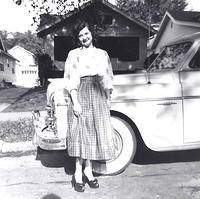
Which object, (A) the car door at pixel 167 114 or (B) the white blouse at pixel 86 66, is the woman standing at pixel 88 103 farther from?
(A) the car door at pixel 167 114

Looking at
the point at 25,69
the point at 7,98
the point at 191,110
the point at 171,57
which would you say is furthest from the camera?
the point at 25,69

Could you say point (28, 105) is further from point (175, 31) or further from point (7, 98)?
point (175, 31)

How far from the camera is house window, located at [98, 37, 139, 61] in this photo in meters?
23.1

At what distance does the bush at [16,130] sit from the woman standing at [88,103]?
8.39ft

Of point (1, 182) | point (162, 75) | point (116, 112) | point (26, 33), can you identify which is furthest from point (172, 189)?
point (26, 33)

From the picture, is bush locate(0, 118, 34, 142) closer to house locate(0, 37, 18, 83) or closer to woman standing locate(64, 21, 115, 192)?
woman standing locate(64, 21, 115, 192)

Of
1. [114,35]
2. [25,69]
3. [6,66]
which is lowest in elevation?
[25,69]

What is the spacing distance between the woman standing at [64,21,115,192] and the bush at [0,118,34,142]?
256cm

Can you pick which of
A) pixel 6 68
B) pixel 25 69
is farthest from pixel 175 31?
pixel 25 69

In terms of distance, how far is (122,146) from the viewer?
4.30m

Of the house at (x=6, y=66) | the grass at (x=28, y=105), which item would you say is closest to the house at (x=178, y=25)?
the grass at (x=28, y=105)

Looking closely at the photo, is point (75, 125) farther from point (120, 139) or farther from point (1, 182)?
point (1, 182)

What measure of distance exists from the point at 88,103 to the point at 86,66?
42cm

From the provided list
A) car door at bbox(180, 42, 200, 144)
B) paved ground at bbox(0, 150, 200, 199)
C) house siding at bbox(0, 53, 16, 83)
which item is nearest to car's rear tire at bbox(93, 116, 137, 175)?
paved ground at bbox(0, 150, 200, 199)
